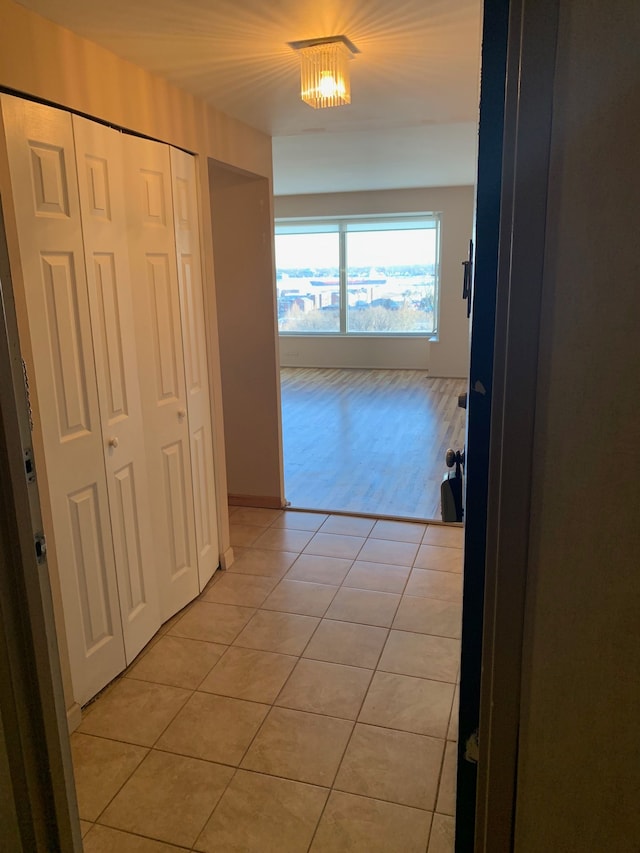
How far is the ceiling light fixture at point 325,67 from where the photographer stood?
7.20ft

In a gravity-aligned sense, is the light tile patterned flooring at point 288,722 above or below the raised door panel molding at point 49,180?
below

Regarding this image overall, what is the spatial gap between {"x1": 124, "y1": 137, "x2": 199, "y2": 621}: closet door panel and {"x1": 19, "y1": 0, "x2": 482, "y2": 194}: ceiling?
1.20ft

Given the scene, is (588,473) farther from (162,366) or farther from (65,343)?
(162,366)

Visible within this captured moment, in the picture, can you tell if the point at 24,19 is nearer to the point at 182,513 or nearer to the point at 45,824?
the point at 182,513

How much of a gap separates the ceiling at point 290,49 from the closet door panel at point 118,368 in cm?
32

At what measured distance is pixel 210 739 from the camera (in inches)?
82.2

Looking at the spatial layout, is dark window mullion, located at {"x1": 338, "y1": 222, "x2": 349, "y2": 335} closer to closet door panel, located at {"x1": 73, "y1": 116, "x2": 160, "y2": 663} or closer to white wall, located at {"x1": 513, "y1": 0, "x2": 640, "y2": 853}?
closet door panel, located at {"x1": 73, "y1": 116, "x2": 160, "y2": 663}

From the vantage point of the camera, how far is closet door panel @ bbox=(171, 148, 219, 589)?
8.81 ft

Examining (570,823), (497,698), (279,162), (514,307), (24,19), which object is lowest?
(570,823)

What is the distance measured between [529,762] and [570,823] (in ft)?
0.34

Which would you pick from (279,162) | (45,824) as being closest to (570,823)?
(45,824)

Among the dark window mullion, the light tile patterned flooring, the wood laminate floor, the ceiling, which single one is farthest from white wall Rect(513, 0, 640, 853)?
the dark window mullion

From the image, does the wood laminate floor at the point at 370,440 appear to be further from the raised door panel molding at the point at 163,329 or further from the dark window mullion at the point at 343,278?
the raised door panel molding at the point at 163,329

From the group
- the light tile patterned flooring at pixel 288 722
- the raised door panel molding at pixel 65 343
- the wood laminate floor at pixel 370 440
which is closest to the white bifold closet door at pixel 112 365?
the raised door panel molding at pixel 65 343
